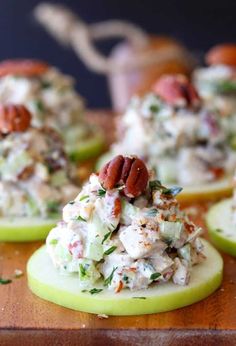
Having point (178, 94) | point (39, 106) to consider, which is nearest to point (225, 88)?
point (178, 94)

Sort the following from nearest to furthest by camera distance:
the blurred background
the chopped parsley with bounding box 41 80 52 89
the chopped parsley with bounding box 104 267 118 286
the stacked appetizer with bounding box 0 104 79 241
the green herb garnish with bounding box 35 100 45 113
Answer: the chopped parsley with bounding box 104 267 118 286 → the stacked appetizer with bounding box 0 104 79 241 → the green herb garnish with bounding box 35 100 45 113 → the chopped parsley with bounding box 41 80 52 89 → the blurred background

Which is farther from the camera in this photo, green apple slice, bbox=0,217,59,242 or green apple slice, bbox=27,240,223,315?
green apple slice, bbox=0,217,59,242

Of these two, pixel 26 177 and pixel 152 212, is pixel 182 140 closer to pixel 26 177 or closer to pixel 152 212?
pixel 26 177

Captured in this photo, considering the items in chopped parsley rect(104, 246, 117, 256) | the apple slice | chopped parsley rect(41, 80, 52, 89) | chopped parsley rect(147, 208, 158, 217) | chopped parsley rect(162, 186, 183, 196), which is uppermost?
chopped parsley rect(41, 80, 52, 89)

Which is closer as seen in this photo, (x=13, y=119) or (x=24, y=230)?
(x=24, y=230)

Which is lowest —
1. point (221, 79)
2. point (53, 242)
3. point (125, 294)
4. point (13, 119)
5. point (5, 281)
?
point (5, 281)

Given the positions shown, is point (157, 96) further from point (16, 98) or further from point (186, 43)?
point (186, 43)

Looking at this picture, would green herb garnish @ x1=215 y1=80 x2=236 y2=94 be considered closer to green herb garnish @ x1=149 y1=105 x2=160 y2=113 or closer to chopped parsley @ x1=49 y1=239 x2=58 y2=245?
green herb garnish @ x1=149 y1=105 x2=160 y2=113

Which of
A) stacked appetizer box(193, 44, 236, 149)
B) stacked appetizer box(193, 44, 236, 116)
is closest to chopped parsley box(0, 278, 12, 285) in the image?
stacked appetizer box(193, 44, 236, 149)
